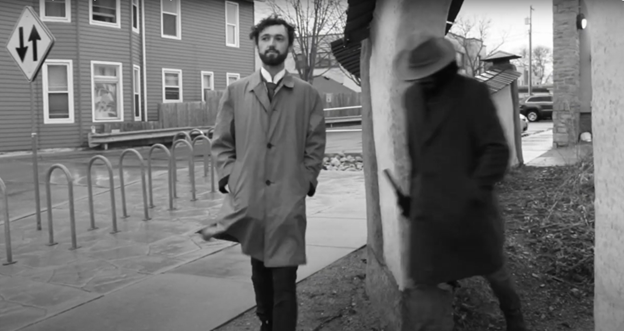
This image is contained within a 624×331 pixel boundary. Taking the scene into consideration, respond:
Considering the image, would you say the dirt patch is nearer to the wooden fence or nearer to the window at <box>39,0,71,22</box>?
the window at <box>39,0,71,22</box>

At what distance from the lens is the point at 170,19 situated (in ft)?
76.4

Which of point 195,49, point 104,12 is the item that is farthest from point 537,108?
point 104,12

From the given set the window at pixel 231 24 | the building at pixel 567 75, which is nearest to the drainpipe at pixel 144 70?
the window at pixel 231 24

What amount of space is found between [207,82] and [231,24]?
2673 millimetres

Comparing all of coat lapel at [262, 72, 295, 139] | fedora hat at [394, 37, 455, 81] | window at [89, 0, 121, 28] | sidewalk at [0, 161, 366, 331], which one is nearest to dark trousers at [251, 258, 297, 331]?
coat lapel at [262, 72, 295, 139]

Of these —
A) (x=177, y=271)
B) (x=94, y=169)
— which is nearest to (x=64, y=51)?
(x=94, y=169)

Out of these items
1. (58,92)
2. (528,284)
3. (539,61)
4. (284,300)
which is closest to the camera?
(284,300)

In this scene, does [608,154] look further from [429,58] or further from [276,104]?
[276,104]

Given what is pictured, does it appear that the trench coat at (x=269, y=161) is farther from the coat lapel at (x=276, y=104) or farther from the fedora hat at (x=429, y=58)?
the fedora hat at (x=429, y=58)

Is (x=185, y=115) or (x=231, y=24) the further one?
(x=231, y=24)

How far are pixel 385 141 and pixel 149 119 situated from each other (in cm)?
1991

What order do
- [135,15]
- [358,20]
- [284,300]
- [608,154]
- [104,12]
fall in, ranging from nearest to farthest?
1. [608,154]
2. [284,300]
3. [358,20]
4. [104,12]
5. [135,15]

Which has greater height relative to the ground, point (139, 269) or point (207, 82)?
point (207, 82)

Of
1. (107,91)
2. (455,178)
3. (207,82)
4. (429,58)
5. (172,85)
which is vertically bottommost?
(455,178)
